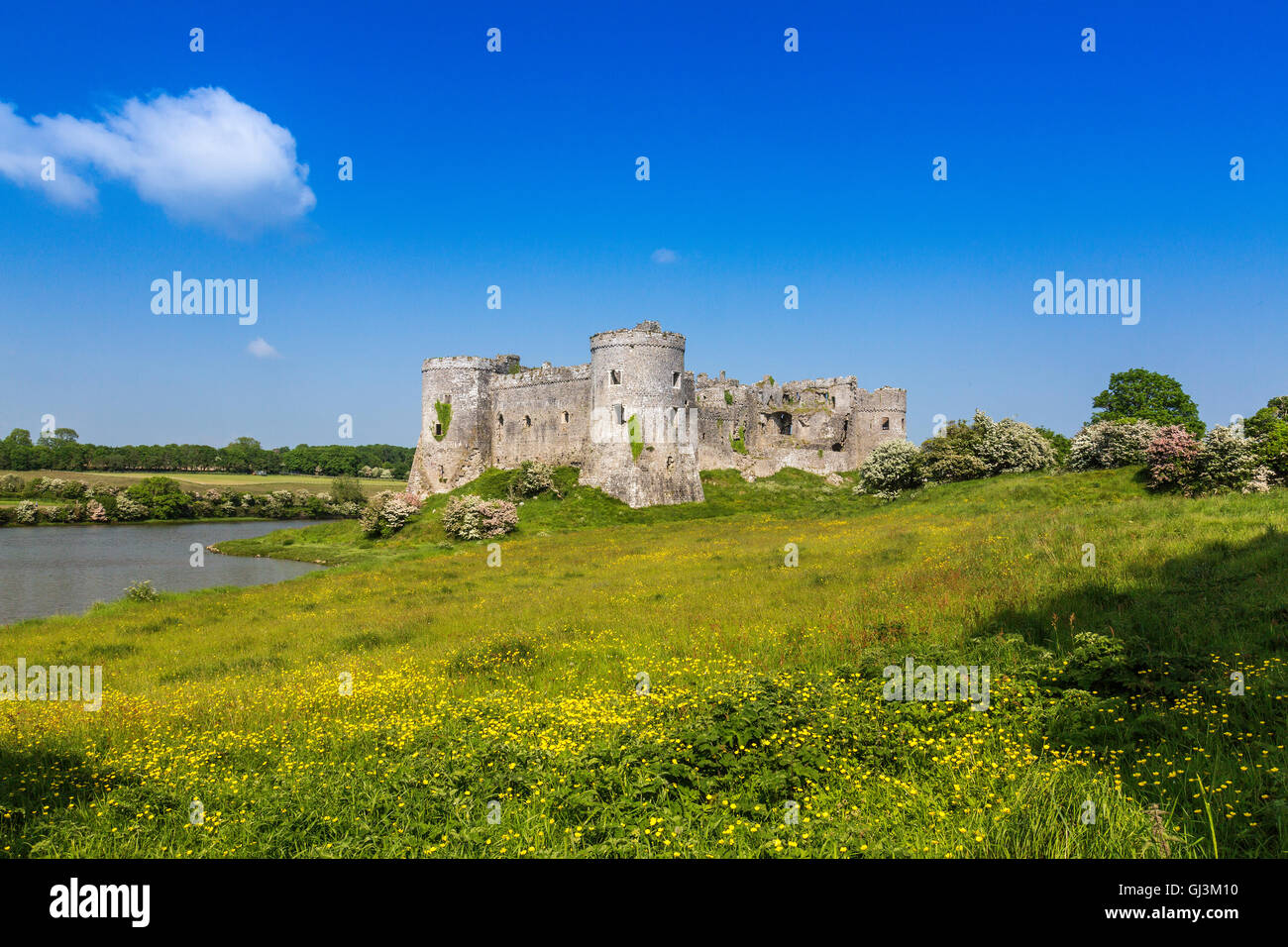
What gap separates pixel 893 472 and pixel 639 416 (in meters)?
19.1

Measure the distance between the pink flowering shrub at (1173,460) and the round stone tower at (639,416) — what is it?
104 feet

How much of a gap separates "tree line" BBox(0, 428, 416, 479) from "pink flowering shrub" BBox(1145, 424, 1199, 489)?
412 feet

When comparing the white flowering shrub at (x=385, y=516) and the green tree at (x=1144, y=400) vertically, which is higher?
the green tree at (x=1144, y=400)

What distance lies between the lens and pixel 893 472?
158ft

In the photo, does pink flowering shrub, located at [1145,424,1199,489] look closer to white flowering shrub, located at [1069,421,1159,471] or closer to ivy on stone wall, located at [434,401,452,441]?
white flowering shrub, located at [1069,421,1159,471]

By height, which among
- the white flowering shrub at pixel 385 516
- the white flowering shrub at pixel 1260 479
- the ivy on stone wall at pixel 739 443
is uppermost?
the ivy on stone wall at pixel 739 443

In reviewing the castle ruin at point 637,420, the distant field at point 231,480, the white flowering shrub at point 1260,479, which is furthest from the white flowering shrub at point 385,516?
the white flowering shrub at point 1260,479

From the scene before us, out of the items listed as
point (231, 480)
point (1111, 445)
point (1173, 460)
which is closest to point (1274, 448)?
point (1173, 460)

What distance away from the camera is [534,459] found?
61.9 meters

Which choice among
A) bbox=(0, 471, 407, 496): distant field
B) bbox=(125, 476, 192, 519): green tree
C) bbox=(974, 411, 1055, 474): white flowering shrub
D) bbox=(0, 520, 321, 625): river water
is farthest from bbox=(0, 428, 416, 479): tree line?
bbox=(974, 411, 1055, 474): white flowering shrub

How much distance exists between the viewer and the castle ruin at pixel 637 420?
2164 inches

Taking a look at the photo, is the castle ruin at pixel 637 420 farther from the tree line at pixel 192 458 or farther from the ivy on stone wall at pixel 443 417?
the tree line at pixel 192 458

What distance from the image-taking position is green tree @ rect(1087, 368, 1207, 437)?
57.7 metres
